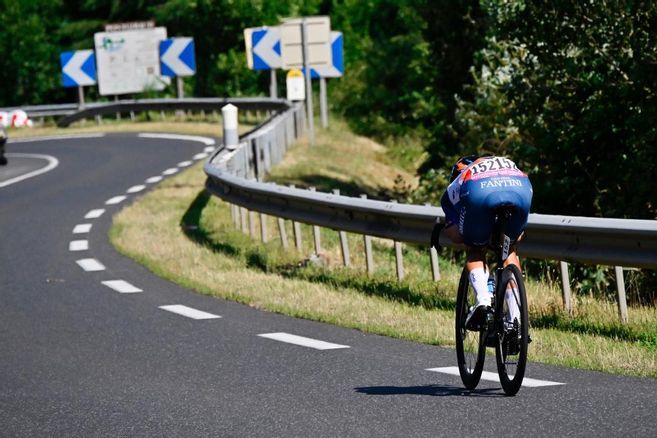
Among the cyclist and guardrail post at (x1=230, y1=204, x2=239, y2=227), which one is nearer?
the cyclist

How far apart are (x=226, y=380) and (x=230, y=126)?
12.3 meters

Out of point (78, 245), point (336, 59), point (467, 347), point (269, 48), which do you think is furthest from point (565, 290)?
point (336, 59)

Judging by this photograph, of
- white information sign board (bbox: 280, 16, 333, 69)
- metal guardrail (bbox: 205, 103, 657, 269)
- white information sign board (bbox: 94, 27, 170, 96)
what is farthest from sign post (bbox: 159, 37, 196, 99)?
metal guardrail (bbox: 205, 103, 657, 269)

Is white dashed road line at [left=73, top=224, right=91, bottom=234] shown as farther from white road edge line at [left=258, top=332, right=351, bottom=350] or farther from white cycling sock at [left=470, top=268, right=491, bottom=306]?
white cycling sock at [left=470, top=268, right=491, bottom=306]

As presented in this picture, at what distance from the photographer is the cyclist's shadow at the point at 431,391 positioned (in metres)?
7.43

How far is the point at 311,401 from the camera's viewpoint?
7410 mm

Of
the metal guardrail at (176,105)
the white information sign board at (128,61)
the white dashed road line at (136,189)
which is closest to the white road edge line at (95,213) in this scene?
the white dashed road line at (136,189)

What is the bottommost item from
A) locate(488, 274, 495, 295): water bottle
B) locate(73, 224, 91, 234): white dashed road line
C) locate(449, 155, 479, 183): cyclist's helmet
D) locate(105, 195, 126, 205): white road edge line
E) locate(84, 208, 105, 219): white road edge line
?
locate(105, 195, 126, 205): white road edge line

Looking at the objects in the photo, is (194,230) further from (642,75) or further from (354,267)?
(642,75)

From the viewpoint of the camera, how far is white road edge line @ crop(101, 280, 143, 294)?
507 inches

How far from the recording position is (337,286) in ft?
40.7

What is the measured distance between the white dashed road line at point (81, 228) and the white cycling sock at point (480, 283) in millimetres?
11393

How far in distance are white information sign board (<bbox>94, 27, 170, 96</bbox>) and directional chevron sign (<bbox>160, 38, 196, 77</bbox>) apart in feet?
12.8

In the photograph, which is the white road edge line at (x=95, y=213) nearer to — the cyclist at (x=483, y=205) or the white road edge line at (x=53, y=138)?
the cyclist at (x=483, y=205)
